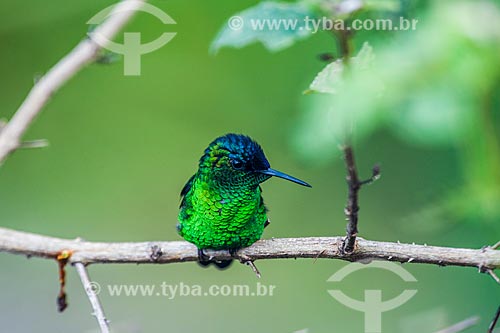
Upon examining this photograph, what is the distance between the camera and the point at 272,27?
1019mm

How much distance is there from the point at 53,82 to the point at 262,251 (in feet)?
3.12

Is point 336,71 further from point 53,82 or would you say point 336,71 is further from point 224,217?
point 53,82

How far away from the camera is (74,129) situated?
17.1ft

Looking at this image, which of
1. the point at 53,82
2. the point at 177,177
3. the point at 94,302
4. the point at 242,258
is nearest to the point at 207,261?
the point at 242,258

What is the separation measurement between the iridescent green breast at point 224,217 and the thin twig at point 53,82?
0.59m

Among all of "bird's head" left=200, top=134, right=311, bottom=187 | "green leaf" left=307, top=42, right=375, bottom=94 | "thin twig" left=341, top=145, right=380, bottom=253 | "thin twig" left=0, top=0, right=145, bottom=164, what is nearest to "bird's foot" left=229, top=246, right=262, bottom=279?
"bird's head" left=200, top=134, right=311, bottom=187

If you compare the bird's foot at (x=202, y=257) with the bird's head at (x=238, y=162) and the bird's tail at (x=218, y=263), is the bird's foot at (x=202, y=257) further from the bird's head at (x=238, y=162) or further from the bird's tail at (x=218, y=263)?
the bird's head at (x=238, y=162)

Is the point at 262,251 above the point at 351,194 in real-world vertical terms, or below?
above

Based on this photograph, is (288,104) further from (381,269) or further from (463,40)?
(463,40)

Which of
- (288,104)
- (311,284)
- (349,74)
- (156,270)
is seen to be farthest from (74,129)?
(349,74)

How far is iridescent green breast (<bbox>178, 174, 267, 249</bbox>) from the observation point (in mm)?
2275

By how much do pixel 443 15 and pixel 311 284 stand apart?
168 inches

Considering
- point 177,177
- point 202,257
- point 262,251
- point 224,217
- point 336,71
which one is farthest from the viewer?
point 177,177

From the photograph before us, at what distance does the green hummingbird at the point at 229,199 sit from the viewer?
7.47 ft
